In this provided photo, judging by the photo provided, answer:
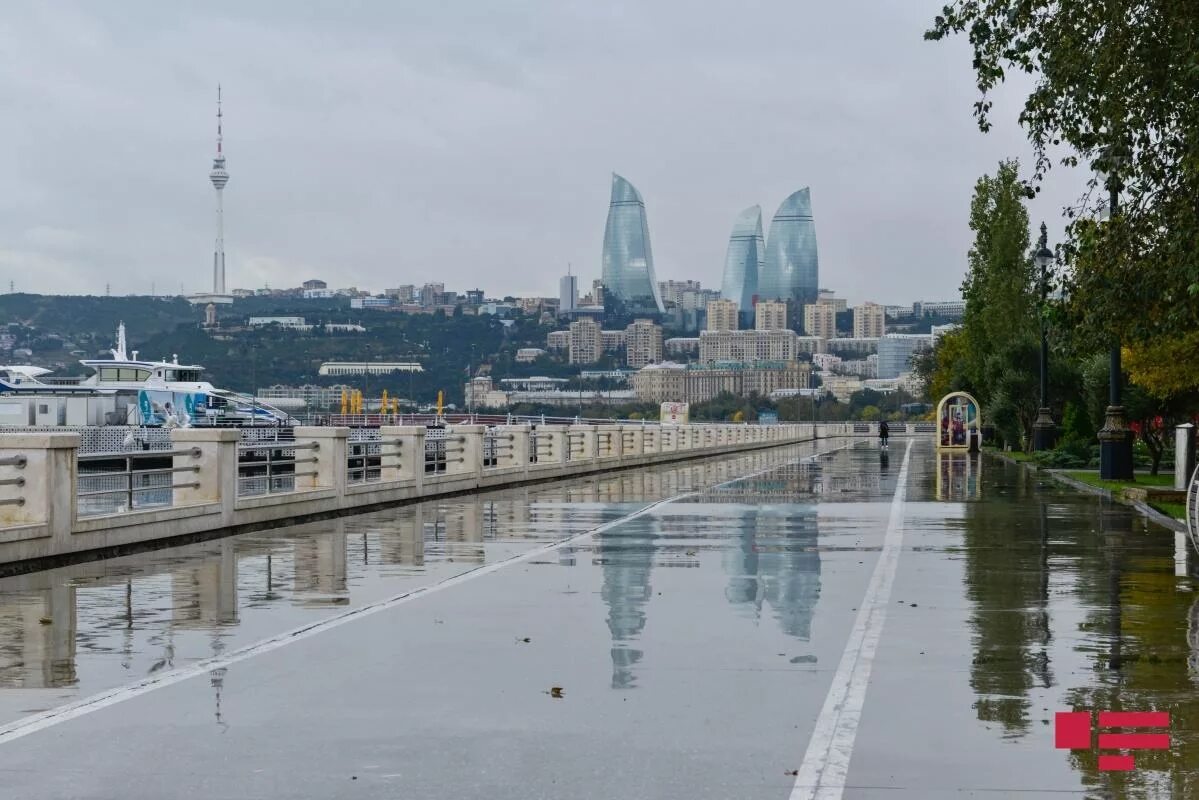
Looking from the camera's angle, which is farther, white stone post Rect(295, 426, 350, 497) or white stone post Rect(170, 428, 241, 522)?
white stone post Rect(295, 426, 350, 497)

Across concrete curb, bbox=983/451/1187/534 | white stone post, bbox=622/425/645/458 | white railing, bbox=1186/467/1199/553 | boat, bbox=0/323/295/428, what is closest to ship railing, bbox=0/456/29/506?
white railing, bbox=1186/467/1199/553

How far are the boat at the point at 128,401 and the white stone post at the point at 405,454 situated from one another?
3518 inches

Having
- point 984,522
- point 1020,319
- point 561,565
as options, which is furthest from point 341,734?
point 1020,319

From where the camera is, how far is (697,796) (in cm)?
777

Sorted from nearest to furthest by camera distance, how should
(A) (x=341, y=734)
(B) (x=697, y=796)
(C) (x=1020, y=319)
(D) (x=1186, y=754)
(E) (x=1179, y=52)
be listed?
(B) (x=697, y=796) < (D) (x=1186, y=754) < (A) (x=341, y=734) < (E) (x=1179, y=52) < (C) (x=1020, y=319)

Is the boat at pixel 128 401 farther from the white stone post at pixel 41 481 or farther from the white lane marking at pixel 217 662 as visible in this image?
the white lane marking at pixel 217 662

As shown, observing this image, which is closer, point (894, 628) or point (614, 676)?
point (614, 676)

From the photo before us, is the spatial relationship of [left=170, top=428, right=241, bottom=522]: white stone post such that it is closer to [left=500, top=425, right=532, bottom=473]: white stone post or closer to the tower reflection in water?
the tower reflection in water

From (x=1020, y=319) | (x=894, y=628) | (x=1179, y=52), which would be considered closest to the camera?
(x=894, y=628)

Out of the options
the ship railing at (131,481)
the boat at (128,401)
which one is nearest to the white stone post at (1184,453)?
the ship railing at (131,481)

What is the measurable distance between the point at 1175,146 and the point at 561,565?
919 cm

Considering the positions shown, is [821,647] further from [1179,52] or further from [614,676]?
[1179,52]

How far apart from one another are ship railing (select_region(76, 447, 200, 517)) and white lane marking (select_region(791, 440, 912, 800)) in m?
9.28

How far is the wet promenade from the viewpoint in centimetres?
826
